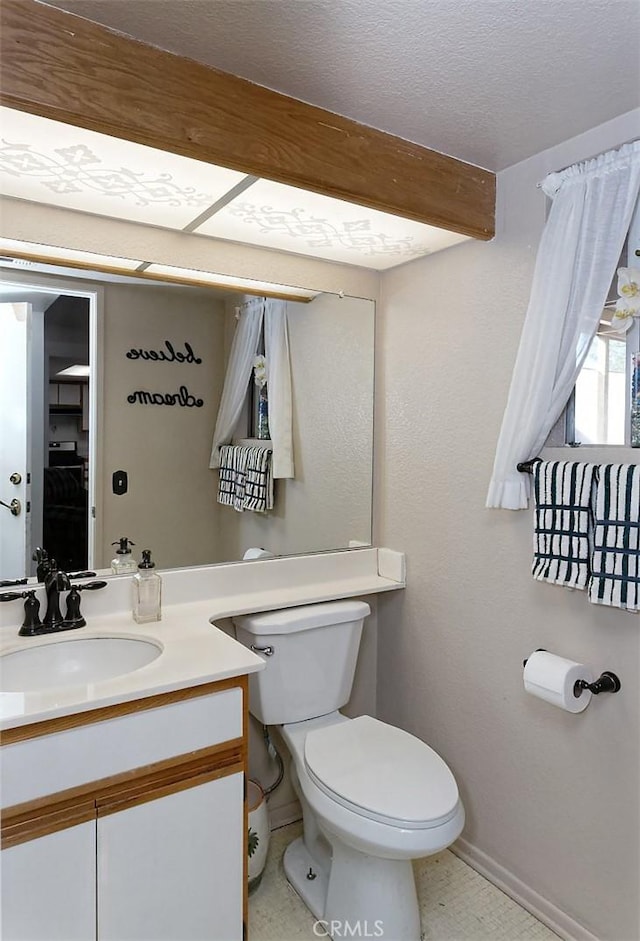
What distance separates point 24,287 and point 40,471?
1.78 feet

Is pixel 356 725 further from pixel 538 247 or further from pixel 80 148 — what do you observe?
pixel 80 148

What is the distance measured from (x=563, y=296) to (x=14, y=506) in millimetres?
1684

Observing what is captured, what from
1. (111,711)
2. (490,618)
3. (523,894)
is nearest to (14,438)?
(111,711)

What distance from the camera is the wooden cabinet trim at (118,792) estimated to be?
4.07ft

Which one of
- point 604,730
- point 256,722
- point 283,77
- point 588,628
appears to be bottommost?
point 256,722

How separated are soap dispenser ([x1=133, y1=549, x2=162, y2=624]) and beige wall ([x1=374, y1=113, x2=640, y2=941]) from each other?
97 centimetres

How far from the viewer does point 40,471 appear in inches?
71.3

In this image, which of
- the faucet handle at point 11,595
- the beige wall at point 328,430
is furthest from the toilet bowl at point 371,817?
the faucet handle at point 11,595

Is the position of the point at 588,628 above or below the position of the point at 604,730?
above

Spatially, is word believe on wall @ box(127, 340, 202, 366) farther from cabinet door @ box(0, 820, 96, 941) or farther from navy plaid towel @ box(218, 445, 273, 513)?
cabinet door @ box(0, 820, 96, 941)

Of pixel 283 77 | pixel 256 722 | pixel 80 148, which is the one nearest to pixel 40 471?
pixel 80 148

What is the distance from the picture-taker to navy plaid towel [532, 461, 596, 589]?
1.59 m

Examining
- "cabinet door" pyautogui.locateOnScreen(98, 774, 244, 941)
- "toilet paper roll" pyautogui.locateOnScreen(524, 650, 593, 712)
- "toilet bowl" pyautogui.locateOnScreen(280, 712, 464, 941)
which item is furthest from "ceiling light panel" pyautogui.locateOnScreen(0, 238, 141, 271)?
"toilet paper roll" pyautogui.locateOnScreen(524, 650, 593, 712)

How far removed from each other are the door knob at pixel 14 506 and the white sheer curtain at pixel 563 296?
1409 millimetres
